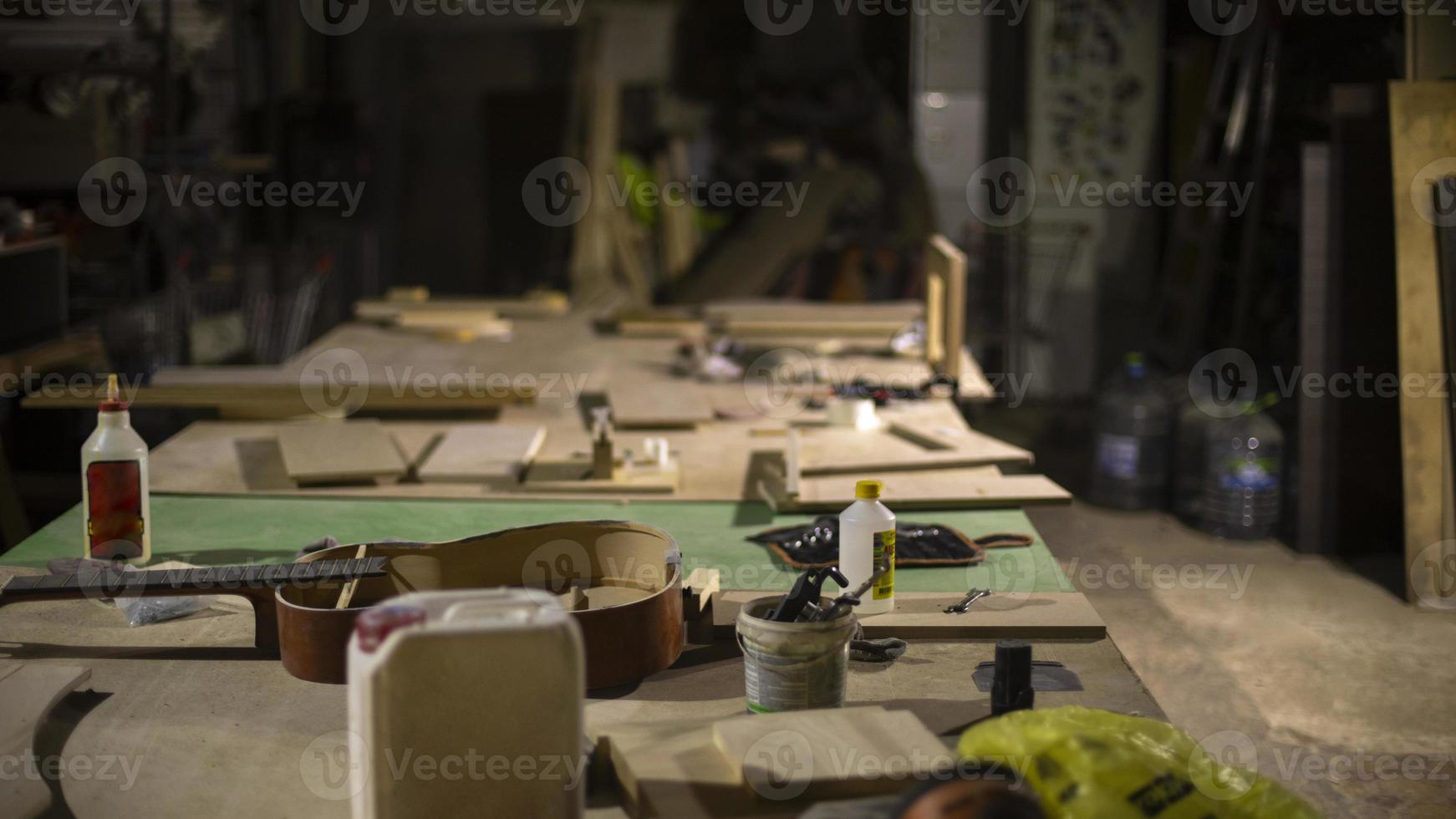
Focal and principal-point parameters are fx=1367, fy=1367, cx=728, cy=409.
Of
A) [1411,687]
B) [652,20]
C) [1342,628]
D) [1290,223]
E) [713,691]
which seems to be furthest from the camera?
[652,20]

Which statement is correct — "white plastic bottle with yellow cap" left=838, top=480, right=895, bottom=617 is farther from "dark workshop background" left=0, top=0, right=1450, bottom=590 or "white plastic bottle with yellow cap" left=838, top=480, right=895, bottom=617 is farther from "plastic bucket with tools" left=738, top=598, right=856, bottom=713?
"dark workshop background" left=0, top=0, right=1450, bottom=590

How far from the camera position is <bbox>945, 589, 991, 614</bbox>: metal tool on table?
225cm

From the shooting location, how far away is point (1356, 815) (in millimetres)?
3207

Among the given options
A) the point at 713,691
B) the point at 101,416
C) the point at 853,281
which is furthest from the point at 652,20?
the point at 713,691

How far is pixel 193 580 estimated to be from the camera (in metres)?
2.07

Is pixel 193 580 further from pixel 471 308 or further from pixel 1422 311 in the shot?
pixel 1422 311

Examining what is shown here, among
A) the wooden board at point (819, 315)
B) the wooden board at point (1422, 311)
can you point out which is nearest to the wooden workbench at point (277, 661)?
the wooden board at point (819, 315)

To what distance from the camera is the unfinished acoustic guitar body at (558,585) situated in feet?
→ 6.39

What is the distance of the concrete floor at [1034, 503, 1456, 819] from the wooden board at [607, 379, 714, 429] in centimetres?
106

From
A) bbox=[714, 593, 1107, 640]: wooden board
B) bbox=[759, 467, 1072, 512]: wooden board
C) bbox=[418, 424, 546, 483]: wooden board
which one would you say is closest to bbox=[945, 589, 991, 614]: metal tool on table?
bbox=[714, 593, 1107, 640]: wooden board

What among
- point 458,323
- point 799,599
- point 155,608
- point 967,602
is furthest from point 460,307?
point 799,599

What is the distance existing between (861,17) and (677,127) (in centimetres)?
131

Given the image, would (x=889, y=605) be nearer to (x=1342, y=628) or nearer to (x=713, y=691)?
(x=713, y=691)

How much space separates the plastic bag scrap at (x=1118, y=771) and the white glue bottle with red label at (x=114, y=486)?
159 cm
